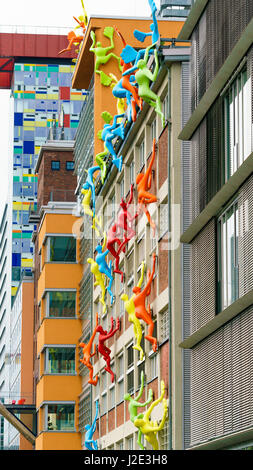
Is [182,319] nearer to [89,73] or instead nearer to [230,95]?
[230,95]

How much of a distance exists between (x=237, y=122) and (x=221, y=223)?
3299 millimetres

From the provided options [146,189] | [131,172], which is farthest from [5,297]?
[146,189]

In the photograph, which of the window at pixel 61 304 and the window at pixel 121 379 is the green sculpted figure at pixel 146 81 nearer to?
the window at pixel 121 379

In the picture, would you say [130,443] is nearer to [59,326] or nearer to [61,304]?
[59,326]

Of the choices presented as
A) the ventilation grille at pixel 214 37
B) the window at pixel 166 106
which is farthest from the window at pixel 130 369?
the ventilation grille at pixel 214 37

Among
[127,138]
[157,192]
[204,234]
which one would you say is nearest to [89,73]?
[127,138]

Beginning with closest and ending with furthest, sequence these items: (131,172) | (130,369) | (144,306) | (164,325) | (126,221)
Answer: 1. (164,325)
2. (144,306)
3. (130,369)
4. (126,221)
5. (131,172)

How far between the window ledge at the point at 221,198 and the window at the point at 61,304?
4563 centimetres

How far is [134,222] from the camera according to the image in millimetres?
52000

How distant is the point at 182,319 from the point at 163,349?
2.53 m

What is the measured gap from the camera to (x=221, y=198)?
32406mm

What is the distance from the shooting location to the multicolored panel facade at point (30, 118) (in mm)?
165750

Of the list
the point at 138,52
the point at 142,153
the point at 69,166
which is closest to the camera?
the point at 138,52

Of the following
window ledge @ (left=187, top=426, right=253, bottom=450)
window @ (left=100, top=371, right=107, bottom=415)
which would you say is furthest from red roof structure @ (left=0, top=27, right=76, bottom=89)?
window ledge @ (left=187, top=426, right=253, bottom=450)
